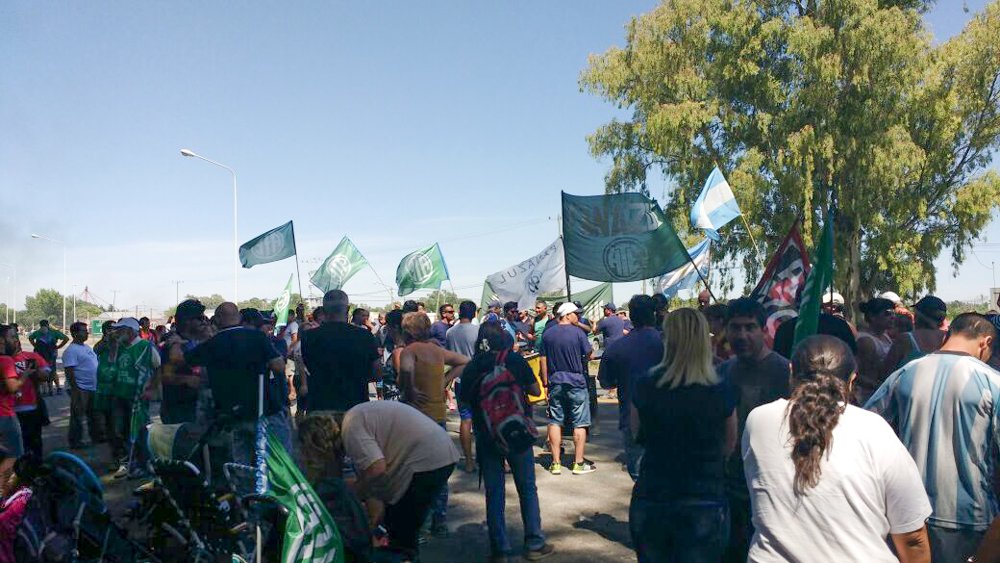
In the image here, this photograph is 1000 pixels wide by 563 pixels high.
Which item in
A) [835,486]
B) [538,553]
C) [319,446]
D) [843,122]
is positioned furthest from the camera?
[843,122]

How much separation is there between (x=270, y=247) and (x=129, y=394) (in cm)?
860

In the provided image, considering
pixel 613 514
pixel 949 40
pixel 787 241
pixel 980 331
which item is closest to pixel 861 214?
pixel 949 40

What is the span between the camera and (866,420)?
258 cm

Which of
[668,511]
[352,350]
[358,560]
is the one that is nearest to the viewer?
[668,511]

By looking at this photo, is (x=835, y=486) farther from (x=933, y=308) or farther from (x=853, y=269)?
(x=853, y=269)

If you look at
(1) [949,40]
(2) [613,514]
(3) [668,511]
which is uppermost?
(1) [949,40]

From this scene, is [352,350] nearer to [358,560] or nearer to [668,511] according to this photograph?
→ [358,560]

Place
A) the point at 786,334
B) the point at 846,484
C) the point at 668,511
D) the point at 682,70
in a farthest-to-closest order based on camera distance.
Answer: the point at 682,70
the point at 786,334
the point at 668,511
the point at 846,484

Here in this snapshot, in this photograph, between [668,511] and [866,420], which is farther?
[668,511]

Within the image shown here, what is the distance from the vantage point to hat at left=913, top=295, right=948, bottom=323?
17.1ft

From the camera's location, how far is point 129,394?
30.3ft

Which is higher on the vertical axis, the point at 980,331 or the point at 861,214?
the point at 861,214

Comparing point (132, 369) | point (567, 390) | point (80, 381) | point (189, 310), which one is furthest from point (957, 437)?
point (80, 381)

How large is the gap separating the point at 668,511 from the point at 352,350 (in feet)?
11.1
